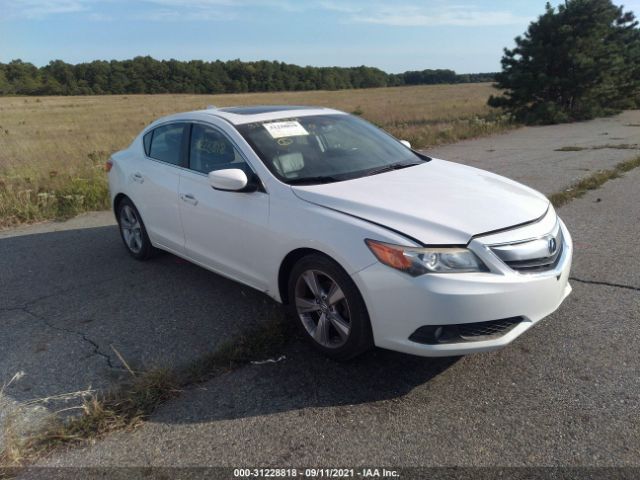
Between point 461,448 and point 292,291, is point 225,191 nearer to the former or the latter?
point 292,291

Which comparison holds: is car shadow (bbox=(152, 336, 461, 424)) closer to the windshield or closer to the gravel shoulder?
the gravel shoulder

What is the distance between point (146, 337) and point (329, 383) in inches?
57.4

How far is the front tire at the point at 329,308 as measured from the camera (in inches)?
118

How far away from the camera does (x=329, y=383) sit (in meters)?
3.10

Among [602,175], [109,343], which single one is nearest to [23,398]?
[109,343]

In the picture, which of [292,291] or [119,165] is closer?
[292,291]

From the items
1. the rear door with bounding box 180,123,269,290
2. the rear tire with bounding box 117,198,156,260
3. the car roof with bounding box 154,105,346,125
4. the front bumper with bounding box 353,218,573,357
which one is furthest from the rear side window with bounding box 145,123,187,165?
the front bumper with bounding box 353,218,573,357

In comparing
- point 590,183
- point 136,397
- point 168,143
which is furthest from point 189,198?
point 590,183

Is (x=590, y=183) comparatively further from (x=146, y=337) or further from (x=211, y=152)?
(x=146, y=337)

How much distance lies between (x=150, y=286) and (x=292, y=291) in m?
1.90

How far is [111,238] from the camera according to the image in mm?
6430

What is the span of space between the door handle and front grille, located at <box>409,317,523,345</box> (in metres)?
2.19

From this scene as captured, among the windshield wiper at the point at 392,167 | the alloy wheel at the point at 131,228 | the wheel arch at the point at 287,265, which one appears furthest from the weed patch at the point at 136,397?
the alloy wheel at the point at 131,228

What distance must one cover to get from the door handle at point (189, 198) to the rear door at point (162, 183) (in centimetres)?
12
